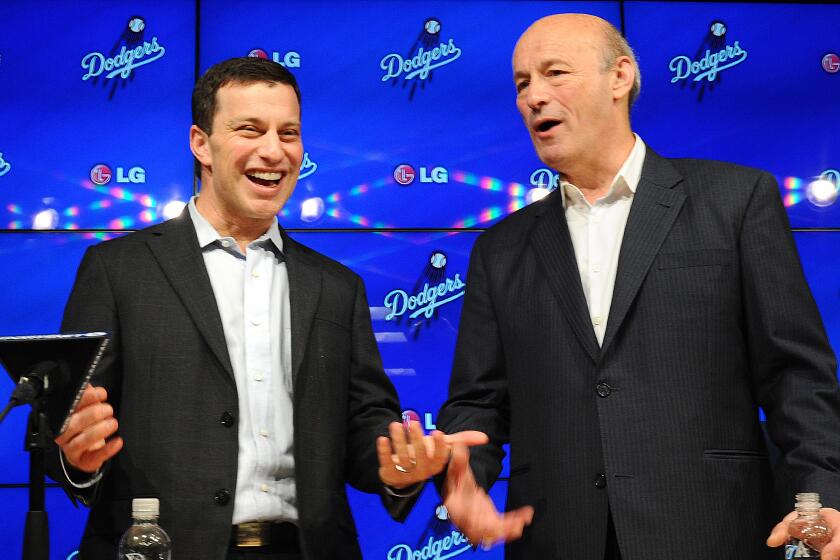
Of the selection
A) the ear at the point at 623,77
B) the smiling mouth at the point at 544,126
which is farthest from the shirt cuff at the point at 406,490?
the ear at the point at 623,77

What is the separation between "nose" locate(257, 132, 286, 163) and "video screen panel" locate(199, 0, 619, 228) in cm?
129

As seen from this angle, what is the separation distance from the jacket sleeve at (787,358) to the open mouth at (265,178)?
1075 mm

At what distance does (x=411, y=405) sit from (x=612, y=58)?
62.6 inches

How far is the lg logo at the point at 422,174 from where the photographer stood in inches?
155

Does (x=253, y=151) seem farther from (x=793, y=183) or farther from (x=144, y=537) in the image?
(x=793, y=183)

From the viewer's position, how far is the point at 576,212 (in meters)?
2.54

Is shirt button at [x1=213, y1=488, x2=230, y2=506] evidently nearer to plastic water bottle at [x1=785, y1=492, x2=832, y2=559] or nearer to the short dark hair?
the short dark hair

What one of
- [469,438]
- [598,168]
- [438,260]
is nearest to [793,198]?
[438,260]

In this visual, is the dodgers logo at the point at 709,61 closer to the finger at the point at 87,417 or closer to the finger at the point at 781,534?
the finger at the point at 781,534

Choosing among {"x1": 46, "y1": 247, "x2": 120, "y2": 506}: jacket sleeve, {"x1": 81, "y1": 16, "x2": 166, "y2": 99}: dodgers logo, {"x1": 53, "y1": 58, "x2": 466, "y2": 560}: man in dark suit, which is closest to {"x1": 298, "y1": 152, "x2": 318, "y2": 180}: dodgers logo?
{"x1": 81, "y1": 16, "x2": 166, "y2": 99}: dodgers logo

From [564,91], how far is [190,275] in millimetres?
970

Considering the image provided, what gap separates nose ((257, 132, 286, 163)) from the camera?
8.38 ft

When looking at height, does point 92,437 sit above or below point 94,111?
below

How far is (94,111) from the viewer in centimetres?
384
